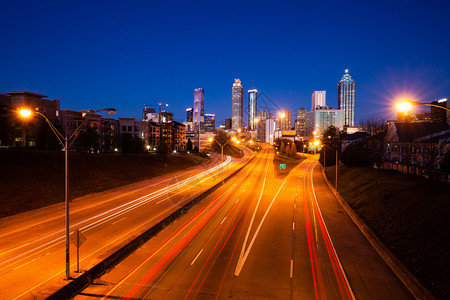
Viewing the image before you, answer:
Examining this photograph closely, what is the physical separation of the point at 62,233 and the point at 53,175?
1967cm

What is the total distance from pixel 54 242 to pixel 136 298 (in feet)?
29.2

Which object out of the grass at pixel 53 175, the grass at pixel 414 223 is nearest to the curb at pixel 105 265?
the grass at pixel 53 175

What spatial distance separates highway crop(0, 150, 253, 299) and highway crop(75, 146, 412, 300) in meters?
1.71

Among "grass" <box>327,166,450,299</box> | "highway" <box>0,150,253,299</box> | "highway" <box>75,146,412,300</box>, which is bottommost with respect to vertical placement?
"highway" <box>75,146,412,300</box>

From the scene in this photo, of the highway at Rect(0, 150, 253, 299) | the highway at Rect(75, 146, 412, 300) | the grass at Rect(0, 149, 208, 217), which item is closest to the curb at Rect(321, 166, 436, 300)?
the highway at Rect(75, 146, 412, 300)

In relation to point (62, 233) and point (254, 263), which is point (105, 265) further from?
point (254, 263)

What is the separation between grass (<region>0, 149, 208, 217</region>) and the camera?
25.6 m

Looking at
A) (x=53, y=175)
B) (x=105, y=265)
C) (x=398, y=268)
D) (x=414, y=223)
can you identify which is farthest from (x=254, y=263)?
(x=53, y=175)

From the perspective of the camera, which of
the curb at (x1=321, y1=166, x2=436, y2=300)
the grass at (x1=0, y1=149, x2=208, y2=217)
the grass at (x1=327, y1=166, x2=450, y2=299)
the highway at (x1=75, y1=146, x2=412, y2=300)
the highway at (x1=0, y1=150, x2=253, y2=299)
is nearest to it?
the curb at (x1=321, y1=166, x2=436, y2=300)

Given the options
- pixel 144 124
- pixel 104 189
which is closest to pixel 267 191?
pixel 104 189

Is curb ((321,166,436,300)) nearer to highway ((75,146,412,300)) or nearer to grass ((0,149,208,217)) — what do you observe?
highway ((75,146,412,300))

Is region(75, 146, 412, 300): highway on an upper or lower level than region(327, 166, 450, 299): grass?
lower

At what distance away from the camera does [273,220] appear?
71.5 feet

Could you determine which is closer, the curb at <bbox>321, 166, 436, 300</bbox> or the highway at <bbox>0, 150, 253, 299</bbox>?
the curb at <bbox>321, 166, 436, 300</bbox>
